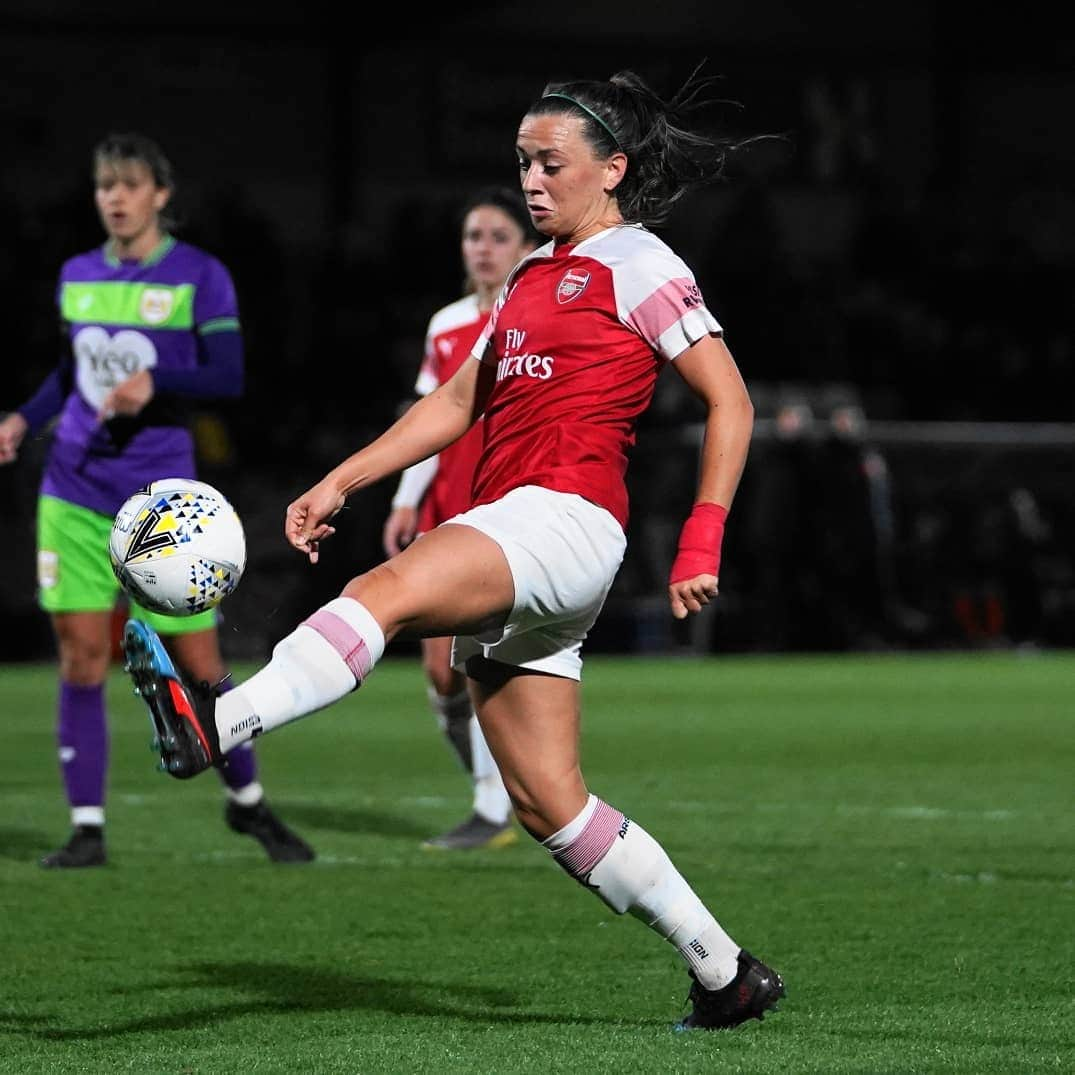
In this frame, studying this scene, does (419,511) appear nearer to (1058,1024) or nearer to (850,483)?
(1058,1024)

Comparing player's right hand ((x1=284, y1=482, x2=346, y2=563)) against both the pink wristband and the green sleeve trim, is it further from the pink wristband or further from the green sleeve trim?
the green sleeve trim

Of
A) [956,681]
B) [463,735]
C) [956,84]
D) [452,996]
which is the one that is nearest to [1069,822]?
[463,735]

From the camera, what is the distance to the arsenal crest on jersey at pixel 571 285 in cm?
424

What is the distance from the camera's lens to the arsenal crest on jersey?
13.9ft

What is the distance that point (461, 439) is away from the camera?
7.06m

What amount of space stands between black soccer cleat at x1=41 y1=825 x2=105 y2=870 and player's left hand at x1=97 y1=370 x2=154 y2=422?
4.33ft

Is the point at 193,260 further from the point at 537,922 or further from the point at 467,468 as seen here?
the point at 537,922

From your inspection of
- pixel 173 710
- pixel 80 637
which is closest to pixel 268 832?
pixel 80 637

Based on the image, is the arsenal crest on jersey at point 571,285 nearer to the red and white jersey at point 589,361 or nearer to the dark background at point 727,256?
the red and white jersey at point 589,361

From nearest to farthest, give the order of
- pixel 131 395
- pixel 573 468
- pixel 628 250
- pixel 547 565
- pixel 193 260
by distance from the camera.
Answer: pixel 547 565 → pixel 573 468 → pixel 628 250 → pixel 131 395 → pixel 193 260

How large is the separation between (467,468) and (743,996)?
3.18 metres

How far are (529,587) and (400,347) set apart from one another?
18622 millimetres

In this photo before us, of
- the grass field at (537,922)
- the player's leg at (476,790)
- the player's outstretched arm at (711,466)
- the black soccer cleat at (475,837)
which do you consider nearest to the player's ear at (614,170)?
the player's outstretched arm at (711,466)

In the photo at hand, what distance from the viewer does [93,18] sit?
24.1 metres
